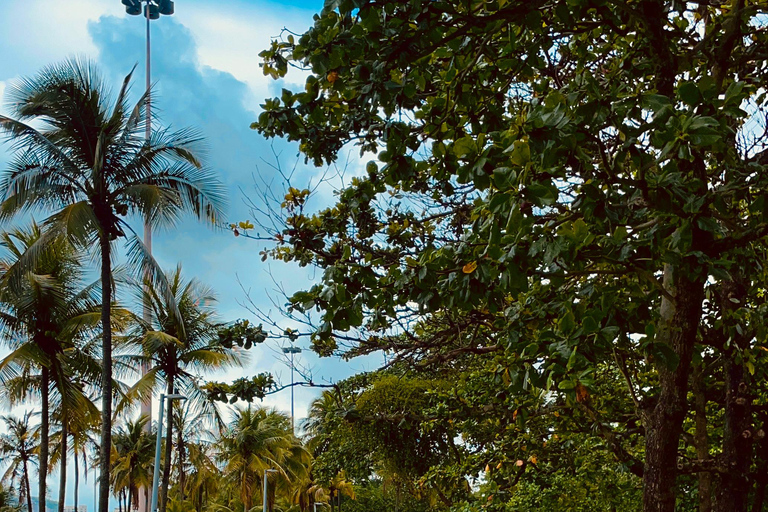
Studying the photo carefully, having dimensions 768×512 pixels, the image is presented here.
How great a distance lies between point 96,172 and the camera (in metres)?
14.2

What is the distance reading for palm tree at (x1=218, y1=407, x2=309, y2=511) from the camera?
1145 inches

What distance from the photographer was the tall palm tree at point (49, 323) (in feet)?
57.7

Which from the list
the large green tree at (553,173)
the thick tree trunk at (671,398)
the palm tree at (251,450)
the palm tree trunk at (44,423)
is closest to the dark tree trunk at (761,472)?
the large green tree at (553,173)

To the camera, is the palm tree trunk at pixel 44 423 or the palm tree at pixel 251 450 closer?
the palm tree trunk at pixel 44 423

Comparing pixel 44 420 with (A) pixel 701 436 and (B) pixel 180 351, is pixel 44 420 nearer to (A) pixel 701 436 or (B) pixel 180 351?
(B) pixel 180 351

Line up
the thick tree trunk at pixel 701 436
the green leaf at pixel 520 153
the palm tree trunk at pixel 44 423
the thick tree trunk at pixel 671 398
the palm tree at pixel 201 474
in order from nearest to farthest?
the green leaf at pixel 520 153 → the thick tree trunk at pixel 671 398 → the thick tree trunk at pixel 701 436 → the palm tree trunk at pixel 44 423 → the palm tree at pixel 201 474

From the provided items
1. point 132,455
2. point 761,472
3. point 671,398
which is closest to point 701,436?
point 761,472

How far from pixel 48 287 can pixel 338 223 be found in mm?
13564

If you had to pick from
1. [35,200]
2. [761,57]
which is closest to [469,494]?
[761,57]

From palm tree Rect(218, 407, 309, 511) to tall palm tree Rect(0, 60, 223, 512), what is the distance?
14.7 meters

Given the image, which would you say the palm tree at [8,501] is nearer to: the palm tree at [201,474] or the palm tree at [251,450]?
the palm tree at [201,474]

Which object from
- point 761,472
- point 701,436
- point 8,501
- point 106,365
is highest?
point 106,365

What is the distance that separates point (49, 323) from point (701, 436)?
16.2m

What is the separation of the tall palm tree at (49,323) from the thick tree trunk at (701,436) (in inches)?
578
